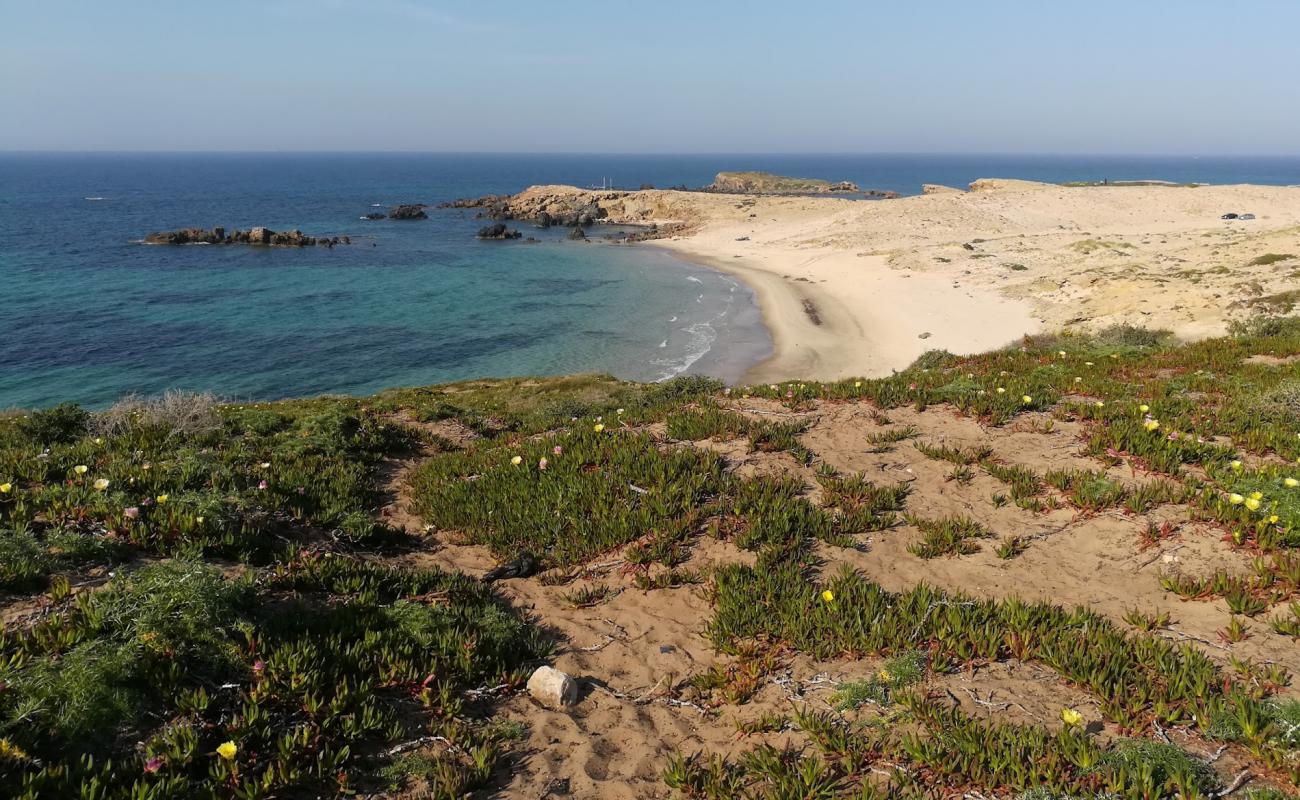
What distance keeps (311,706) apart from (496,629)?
1.43 meters

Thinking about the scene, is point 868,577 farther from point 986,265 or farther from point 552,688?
point 986,265

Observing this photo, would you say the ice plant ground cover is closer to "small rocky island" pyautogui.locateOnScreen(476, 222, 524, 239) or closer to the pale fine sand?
the pale fine sand

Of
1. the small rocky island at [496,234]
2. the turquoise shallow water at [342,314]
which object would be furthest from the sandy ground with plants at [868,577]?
the small rocky island at [496,234]

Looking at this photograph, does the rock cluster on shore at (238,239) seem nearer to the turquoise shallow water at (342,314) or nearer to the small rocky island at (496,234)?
the turquoise shallow water at (342,314)

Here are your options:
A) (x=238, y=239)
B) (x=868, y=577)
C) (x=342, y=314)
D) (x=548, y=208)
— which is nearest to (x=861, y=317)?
(x=342, y=314)

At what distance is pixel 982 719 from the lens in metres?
4.12

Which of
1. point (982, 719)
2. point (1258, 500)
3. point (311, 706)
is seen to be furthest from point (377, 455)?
point (1258, 500)

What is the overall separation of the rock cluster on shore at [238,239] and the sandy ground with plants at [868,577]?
66.3m

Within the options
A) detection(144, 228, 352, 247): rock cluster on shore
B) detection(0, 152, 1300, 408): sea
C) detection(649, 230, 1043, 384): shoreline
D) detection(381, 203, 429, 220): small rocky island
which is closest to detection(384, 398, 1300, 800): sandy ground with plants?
detection(649, 230, 1043, 384): shoreline

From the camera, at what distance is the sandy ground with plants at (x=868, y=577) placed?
4.18 metres

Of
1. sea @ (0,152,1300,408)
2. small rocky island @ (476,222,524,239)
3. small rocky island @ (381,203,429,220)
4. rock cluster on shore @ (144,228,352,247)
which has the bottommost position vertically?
sea @ (0,152,1300,408)

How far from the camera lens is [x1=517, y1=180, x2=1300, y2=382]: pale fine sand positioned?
1136 inches

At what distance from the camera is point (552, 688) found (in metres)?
4.61

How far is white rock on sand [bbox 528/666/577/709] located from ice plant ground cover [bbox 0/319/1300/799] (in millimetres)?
154
